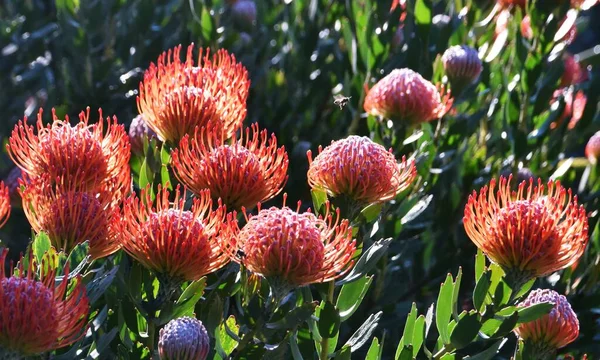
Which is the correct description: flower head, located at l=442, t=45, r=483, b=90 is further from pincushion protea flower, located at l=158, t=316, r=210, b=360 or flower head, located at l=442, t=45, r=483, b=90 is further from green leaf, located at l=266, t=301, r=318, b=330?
pincushion protea flower, located at l=158, t=316, r=210, b=360

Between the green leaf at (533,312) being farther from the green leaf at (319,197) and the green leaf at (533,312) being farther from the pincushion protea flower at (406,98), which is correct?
the pincushion protea flower at (406,98)

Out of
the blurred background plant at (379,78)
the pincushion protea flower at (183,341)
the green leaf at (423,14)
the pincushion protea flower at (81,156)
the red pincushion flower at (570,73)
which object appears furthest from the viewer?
the red pincushion flower at (570,73)

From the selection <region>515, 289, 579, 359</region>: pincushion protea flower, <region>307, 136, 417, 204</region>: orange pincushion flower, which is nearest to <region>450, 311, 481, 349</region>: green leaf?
<region>515, 289, 579, 359</region>: pincushion protea flower

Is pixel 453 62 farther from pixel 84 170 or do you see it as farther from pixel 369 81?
pixel 84 170

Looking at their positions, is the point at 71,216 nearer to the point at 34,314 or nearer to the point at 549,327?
the point at 34,314

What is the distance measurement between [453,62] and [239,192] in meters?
1.07

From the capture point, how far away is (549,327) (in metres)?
1.76

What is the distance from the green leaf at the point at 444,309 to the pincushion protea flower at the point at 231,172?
34cm

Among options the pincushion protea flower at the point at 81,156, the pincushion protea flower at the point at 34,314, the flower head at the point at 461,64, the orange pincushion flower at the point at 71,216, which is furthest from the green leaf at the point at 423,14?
the pincushion protea flower at the point at 34,314

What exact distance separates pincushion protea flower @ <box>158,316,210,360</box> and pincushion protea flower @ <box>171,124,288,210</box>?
26 centimetres

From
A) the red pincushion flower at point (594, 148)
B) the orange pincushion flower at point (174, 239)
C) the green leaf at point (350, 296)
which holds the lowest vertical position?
the red pincushion flower at point (594, 148)

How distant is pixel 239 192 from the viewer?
1.66 meters

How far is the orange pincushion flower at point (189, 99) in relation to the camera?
5.89ft

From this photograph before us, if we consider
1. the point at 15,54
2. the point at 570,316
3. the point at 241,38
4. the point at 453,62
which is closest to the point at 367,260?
the point at 570,316
